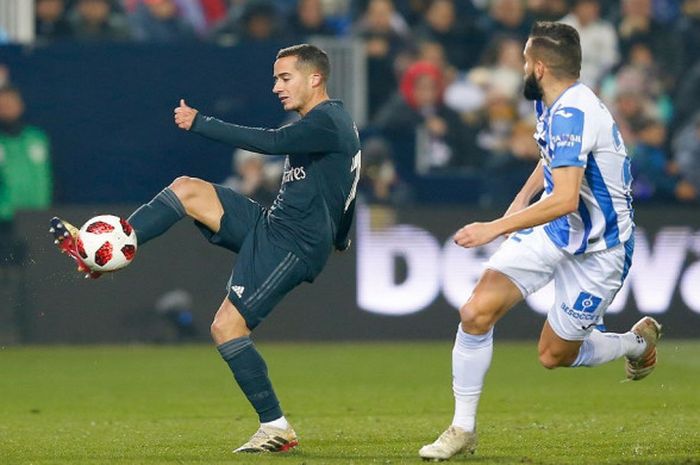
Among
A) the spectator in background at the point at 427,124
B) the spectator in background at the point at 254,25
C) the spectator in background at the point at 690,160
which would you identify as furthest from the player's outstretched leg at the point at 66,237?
the spectator in background at the point at 690,160

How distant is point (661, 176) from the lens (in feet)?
55.1

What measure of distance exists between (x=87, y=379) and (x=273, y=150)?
5725mm

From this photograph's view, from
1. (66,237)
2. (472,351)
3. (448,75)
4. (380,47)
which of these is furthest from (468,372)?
(448,75)

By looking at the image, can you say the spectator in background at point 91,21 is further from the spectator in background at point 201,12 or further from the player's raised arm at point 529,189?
the player's raised arm at point 529,189

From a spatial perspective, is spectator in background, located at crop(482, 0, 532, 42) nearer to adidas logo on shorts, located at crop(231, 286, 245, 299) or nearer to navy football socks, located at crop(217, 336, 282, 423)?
adidas logo on shorts, located at crop(231, 286, 245, 299)

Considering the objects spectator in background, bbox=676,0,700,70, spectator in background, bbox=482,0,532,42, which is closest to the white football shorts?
spectator in background, bbox=482,0,532,42

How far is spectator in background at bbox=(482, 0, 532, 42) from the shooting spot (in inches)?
712

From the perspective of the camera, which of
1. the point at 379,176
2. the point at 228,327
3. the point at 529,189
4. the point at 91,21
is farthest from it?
the point at 91,21

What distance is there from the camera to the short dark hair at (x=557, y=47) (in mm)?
7508

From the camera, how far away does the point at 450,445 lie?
749 cm

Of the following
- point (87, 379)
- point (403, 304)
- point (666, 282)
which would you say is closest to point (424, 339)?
point (403, 304)

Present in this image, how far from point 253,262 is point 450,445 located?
150 centimetres

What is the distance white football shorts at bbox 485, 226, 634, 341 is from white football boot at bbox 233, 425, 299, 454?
1423 millimetres

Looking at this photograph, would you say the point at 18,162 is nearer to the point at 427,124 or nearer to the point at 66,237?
the point at 427,124
